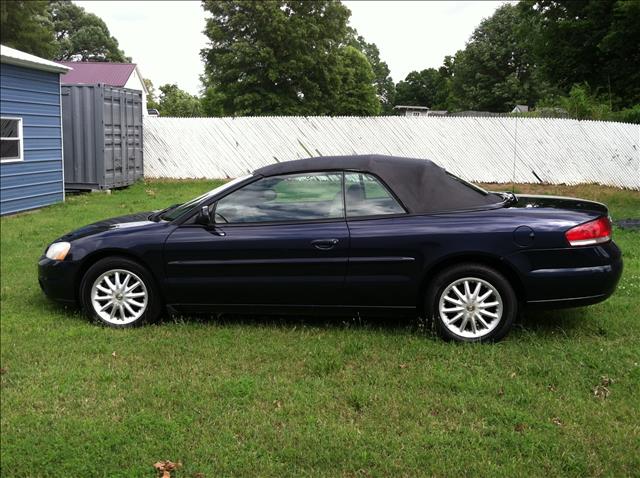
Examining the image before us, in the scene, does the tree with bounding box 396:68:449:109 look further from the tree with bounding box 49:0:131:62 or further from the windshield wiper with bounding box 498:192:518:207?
the windshield wiper with bounding box 498:192:518:207

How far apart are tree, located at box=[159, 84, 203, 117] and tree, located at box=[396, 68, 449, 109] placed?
143ft

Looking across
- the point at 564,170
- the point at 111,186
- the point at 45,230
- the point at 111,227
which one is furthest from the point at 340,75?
the point at 111,227

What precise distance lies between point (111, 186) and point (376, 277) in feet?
39.3

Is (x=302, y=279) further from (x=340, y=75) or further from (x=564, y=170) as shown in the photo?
(x=340, y=75)

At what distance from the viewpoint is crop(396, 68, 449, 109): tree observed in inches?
4119

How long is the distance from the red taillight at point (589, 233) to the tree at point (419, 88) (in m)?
99.6

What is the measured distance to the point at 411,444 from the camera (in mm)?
3125

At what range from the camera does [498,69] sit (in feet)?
192

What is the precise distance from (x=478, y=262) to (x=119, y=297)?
273 centimetres

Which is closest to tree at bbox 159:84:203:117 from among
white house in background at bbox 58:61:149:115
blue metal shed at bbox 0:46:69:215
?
white house in background at bbox 58:61:149:115

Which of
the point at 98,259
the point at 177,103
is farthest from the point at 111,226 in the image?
the point at 177,103

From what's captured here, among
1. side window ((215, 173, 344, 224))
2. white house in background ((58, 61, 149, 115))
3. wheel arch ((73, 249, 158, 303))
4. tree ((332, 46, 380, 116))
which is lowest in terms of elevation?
wheel arch ((73, 249, 158, 303))

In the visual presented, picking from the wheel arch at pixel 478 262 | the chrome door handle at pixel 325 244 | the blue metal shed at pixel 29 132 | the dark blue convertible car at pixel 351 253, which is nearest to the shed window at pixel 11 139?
the blue metal shed at pixel 29 132

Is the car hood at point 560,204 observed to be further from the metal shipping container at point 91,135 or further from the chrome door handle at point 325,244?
the metal shipping container at point 91,135
